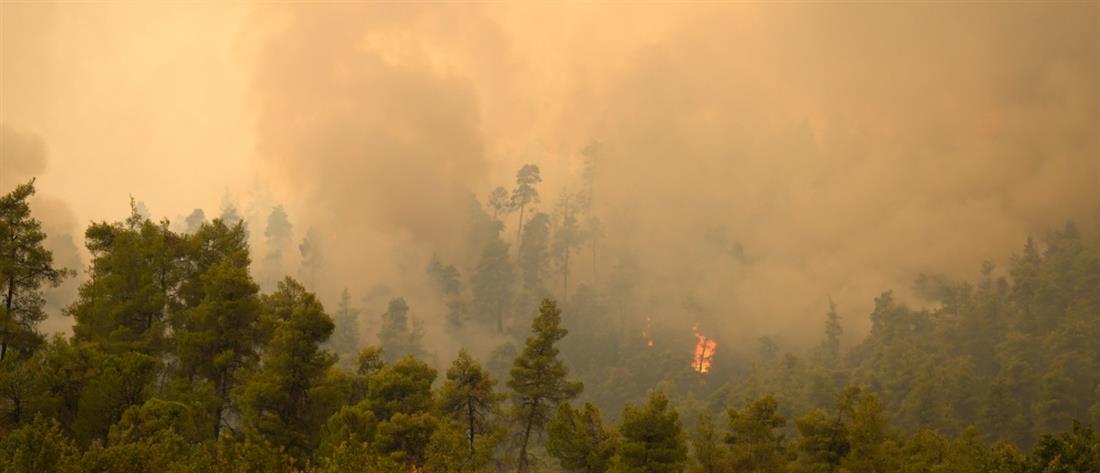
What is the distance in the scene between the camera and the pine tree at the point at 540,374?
37750 millimetres

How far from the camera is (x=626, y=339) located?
115m

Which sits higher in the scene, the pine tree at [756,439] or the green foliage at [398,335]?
the green foliage at [398,335]

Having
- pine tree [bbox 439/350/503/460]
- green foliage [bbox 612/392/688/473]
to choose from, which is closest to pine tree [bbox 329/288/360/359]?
pine tree [bbox 439/350/503/460]

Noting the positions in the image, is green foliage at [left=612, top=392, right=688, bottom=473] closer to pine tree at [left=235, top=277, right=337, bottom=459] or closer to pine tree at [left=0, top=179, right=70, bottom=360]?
pine tree at [left=235, top=277, right=337, bottom=459]

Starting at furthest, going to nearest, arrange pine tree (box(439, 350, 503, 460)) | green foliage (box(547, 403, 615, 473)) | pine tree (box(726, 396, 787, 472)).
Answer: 1. pine tree (box(726, 396, 787, 472))
2. pine tree (box(439, 350, 503, 460))
3. green foliage (box(547, 403, 615, 473))

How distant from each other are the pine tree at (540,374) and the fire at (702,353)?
251 feet

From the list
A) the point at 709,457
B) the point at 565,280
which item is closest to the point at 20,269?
the point at 709,457

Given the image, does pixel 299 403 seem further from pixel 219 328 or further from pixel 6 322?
pixel 6 322

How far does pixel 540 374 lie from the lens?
1505 inches

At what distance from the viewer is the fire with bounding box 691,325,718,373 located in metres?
113

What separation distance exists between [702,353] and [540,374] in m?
82.9

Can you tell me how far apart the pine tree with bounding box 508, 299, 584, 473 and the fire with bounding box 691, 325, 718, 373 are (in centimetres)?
A: 7663

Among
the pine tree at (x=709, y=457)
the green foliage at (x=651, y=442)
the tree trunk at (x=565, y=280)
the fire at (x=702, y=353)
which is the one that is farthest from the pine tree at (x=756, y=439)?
the tree trunk at (x=565, y=280)

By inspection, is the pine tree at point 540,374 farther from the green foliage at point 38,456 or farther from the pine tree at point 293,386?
the green foliage at point 38,456
